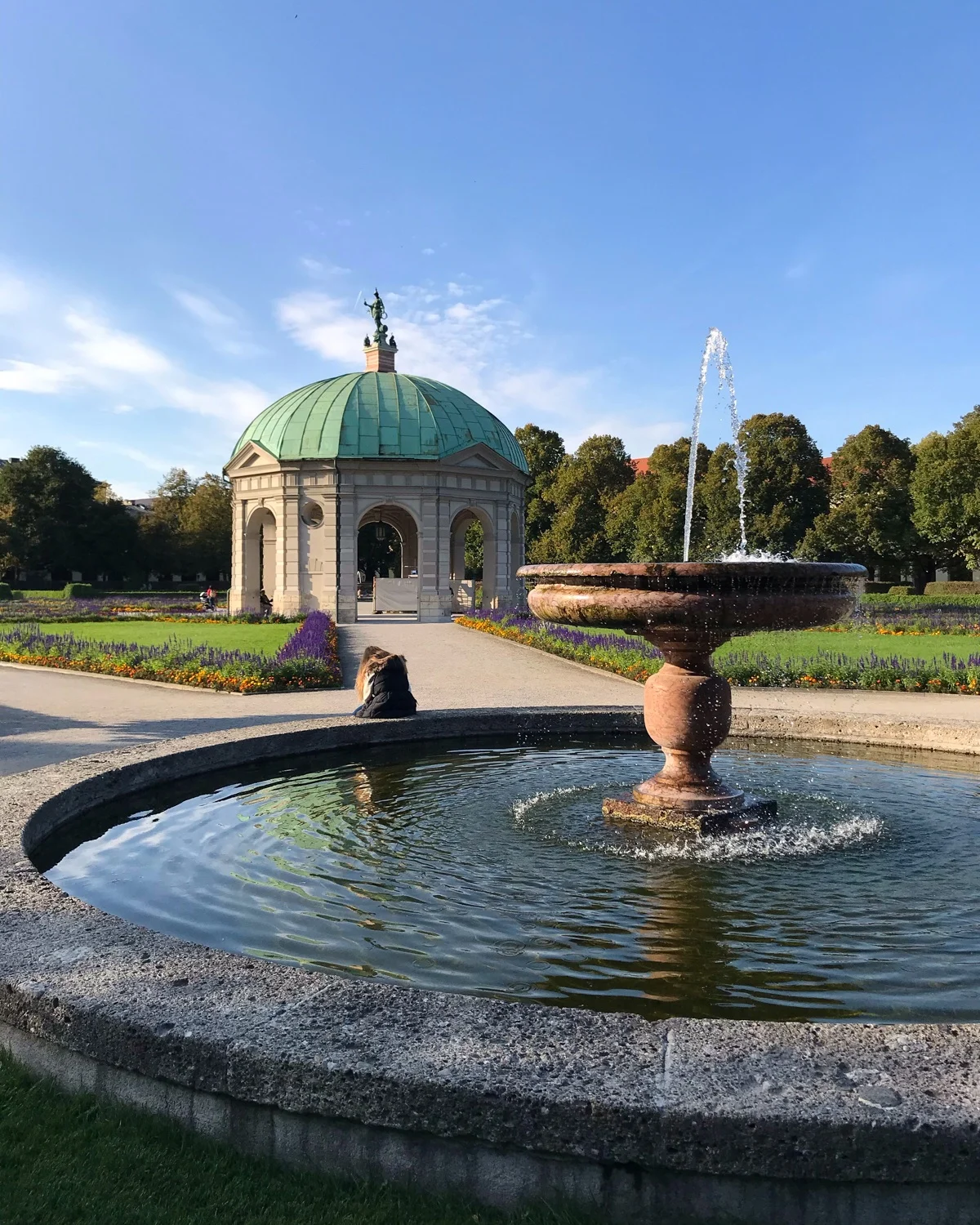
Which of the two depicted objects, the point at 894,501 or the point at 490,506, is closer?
the point at 490,506

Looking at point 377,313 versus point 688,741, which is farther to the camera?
point 377,313

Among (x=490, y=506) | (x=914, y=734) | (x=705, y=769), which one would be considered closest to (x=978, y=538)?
(x=490, y=506)

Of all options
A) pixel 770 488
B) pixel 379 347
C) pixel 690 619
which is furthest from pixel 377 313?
pixel 690 619

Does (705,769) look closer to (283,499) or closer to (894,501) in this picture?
(283,499)

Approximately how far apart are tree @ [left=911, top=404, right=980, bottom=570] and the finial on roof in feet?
85.3

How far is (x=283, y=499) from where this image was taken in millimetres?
39375

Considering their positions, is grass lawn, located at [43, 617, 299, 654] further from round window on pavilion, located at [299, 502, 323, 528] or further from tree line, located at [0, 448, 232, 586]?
tree line, located at [0, 448, 232, 586]

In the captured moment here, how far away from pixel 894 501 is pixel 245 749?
48.4 m

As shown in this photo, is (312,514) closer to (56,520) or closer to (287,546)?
(287,546)

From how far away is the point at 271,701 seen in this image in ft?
49.3

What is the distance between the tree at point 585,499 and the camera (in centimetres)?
6375

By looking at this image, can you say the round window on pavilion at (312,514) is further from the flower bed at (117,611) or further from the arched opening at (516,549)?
the arched opening at (516,549)

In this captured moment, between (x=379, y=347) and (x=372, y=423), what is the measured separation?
6773mm

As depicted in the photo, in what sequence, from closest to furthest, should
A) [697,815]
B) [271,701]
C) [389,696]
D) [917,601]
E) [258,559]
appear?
[697,815]
[389,696]
[271,701]
[917,601]
[258,559]
